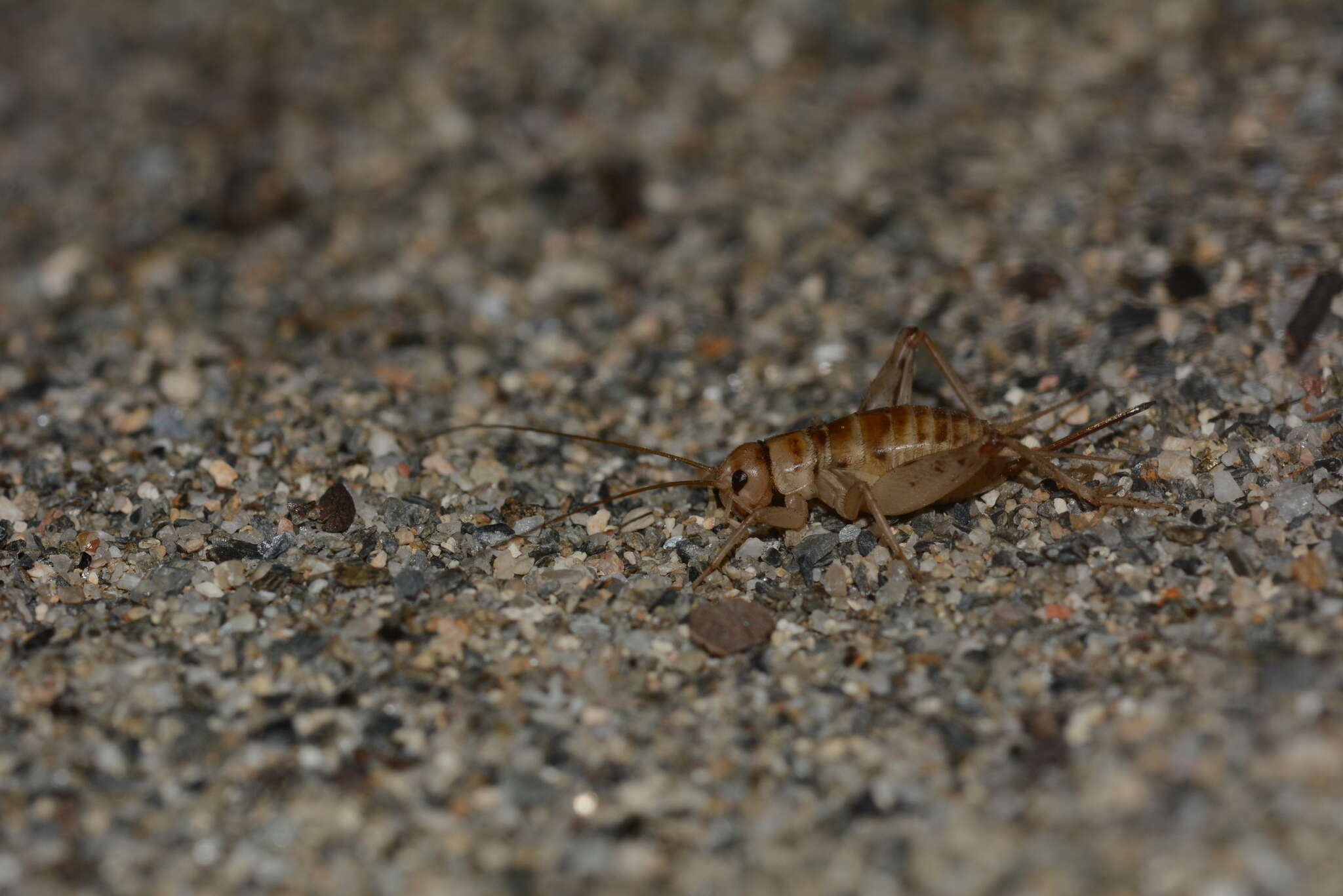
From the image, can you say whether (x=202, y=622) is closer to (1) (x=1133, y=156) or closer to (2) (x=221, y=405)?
(2) (x=221, y=405)

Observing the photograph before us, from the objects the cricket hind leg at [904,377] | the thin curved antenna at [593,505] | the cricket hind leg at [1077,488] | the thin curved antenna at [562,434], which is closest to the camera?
the cricket hind leg at [1077,488]

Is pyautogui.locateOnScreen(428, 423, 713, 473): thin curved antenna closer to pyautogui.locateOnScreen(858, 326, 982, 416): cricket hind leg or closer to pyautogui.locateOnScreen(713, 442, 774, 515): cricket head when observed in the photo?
pyautogui.locateOnScreen(713, 442, 774, 515): cricket head

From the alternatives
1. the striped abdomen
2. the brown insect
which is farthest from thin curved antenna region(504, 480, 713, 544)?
the striped abdomen

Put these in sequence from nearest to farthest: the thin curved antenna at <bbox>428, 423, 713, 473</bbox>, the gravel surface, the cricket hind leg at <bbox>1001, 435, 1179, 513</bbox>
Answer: the gravel surface, the cricket hind leg at <bbox>1001, 435, 1179, 513</bbox>, the thin curved antenna at <bbox>428, 423, 713, 473</bbox>

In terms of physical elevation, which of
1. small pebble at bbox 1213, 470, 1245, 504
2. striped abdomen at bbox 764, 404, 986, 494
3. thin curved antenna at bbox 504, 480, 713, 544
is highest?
striped abdomen at bbox 764, 404, 986, 494

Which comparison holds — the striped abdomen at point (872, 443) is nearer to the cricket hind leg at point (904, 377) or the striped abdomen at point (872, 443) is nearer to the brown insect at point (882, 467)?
the brown insect at point (882, 467)

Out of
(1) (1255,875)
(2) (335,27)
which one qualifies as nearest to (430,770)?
(1) (1255,875)

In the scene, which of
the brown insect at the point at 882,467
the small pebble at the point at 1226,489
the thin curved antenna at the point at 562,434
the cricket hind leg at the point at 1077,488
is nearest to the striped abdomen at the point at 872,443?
the brown insect at the point at 882,467
